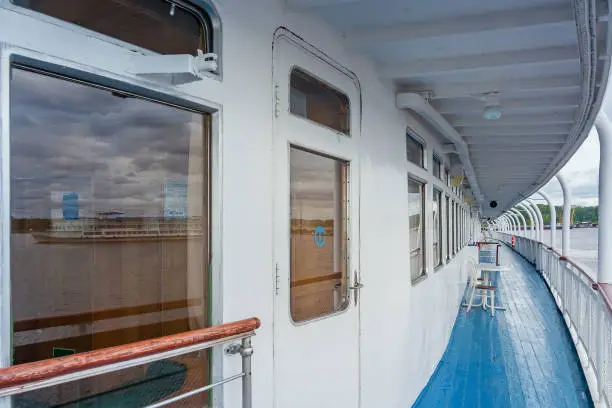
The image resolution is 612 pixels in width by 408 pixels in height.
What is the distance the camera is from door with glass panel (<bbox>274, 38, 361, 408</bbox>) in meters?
2.05

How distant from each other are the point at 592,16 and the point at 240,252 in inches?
63.8

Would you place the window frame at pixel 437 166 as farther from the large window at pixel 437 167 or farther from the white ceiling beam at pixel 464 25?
the white ceiling beam at pixel 464 25

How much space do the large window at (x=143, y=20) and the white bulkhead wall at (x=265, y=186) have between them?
0.17 feet

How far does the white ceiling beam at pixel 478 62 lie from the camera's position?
272cm

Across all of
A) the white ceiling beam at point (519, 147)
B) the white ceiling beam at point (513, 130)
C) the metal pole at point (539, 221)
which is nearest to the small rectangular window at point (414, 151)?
the white ceiling beam at point (513, 130)

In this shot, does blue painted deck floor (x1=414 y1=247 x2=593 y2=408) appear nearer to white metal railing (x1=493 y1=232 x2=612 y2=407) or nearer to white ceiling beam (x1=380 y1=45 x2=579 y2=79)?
white metal railing (x1=493 y1=232 x2=612 y2=407)

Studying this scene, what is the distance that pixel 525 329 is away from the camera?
20.2 feet

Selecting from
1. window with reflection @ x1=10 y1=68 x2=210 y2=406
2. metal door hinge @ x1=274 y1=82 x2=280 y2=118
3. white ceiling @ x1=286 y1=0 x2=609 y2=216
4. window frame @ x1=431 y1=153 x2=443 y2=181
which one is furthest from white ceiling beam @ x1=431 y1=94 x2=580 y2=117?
window with reflection @ x1=10 y1=68 x2=210 y2=406

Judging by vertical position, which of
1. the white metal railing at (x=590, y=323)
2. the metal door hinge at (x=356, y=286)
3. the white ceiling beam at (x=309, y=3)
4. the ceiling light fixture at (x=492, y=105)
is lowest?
the white metal railing at (x=590, y=323)

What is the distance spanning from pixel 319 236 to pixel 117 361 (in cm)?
143

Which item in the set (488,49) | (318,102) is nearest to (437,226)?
(488,49)

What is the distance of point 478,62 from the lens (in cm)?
289

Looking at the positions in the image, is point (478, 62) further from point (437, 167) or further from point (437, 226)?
point (437, 226)

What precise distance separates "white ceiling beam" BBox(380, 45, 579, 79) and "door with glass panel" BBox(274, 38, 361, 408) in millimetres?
484
